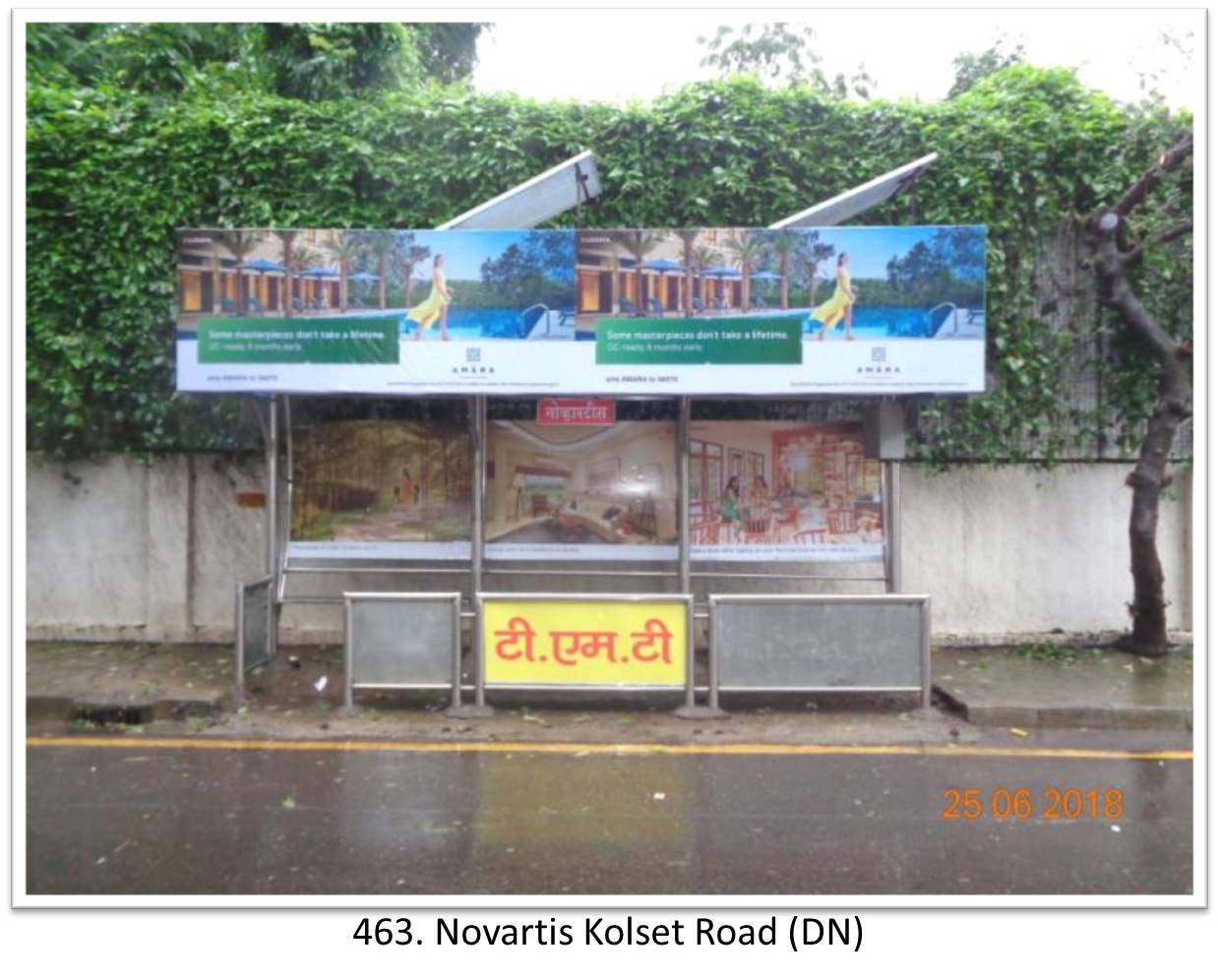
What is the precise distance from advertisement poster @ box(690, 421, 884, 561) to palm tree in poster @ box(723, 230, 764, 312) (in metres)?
1.77

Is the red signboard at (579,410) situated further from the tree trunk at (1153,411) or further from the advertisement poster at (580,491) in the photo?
the tree trunk at (1153,411)

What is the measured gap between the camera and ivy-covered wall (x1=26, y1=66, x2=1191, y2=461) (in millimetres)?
8547

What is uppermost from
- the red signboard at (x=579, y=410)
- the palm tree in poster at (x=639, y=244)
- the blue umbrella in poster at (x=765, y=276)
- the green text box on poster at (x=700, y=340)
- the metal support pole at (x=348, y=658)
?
the palm tree in poster at (x=639, y=244)

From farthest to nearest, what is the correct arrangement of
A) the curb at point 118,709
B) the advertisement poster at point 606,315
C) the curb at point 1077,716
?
1. the advertisement poster at point 606,315
2. the curb at point 118,709
3. the curb at point 1077,716

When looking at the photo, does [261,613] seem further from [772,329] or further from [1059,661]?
[1059,661]

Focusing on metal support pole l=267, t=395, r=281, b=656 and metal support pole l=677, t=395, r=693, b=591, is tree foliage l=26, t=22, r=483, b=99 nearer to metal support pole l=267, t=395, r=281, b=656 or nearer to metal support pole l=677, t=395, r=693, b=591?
metal support pole l=267, t=395, r=281, b=656

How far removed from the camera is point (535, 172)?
8781mm

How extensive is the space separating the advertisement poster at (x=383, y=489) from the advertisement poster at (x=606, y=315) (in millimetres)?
1543

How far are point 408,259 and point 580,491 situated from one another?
255 centimetres

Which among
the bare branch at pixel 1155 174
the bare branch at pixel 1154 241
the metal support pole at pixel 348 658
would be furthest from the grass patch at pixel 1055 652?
the metal support pole at pixel 348 658

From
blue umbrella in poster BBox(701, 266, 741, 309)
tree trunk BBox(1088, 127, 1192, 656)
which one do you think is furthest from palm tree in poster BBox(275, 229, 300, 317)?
tree trunk BBox(1088, 127, 1192, 656)

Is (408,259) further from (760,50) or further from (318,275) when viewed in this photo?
(760,50)

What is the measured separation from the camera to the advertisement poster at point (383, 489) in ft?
27.9
